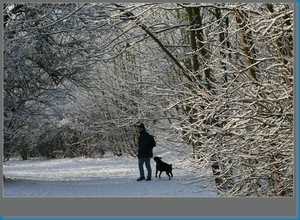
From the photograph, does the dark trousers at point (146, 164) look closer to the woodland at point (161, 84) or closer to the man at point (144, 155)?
the man at point (144, 155)

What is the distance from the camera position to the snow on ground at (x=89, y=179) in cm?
626

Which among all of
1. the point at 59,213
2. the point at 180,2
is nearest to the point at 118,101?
the point at 180,2

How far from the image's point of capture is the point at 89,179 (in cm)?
743

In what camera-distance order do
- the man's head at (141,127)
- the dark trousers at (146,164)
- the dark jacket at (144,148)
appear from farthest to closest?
1. the man's head at (141,127)
2. the dark jacket at (144,148)
3. the dark trousers at (146,164)

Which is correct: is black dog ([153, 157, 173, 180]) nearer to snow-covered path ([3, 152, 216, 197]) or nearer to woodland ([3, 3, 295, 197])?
snow-covered path ([3, 152, 216, 197])

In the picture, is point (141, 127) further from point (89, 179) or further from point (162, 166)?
point (162, 166)

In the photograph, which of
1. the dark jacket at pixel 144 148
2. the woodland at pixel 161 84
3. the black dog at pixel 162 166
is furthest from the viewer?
the dark jacket at pixel 144 148

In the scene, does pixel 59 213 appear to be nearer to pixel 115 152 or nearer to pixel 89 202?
pixel 89 202

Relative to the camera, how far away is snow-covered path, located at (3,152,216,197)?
20.6ft

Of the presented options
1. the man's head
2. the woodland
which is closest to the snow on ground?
the woodland

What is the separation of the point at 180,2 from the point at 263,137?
1705mm

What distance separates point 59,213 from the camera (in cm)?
446

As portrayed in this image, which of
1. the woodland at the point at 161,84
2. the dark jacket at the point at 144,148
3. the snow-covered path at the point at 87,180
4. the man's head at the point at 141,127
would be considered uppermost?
the woodland at the point at 161,84

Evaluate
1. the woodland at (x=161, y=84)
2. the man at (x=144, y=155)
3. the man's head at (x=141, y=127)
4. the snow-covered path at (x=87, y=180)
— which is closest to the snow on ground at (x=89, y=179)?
the snow-covered path at (x=87, y=180)
